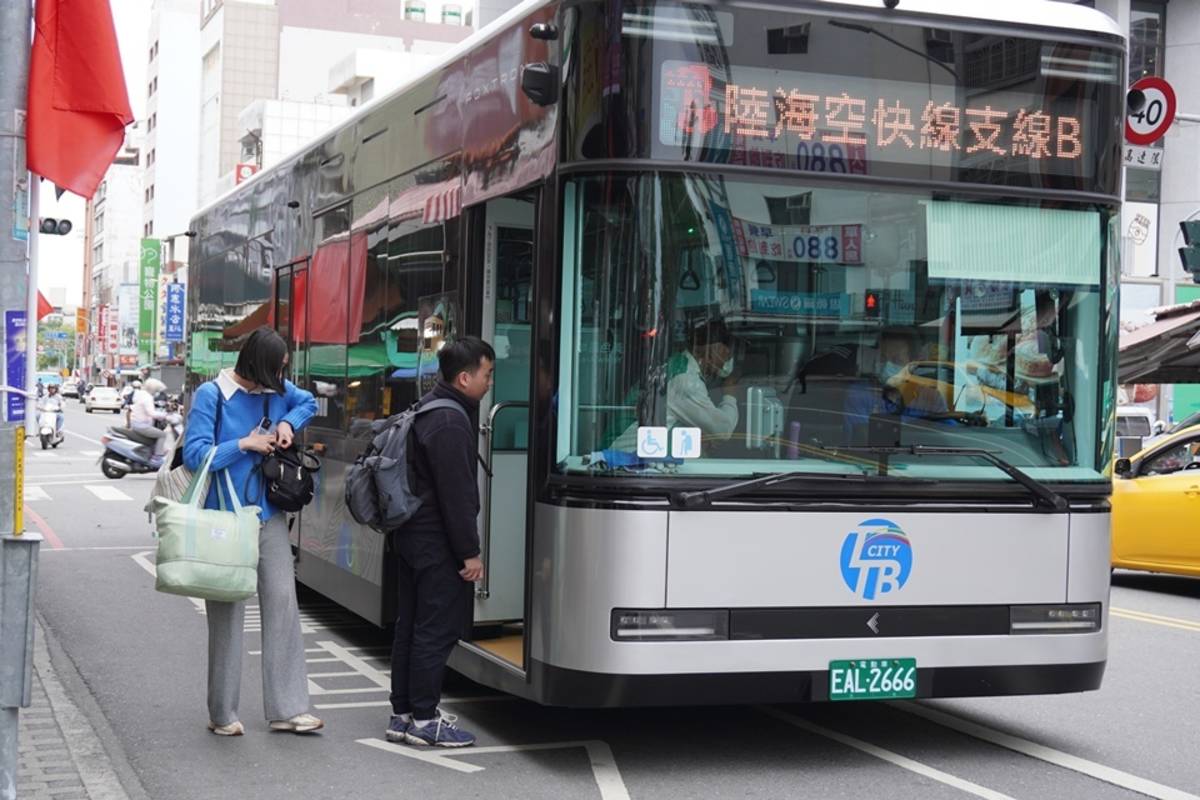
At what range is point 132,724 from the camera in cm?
731

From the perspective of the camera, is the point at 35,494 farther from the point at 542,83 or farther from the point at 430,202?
the point at 542,83

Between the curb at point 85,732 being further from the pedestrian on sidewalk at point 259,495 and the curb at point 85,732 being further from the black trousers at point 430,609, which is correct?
the black trousers at point 430,609

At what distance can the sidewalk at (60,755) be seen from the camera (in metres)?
5.82

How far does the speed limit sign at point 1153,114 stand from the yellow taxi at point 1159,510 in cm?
363

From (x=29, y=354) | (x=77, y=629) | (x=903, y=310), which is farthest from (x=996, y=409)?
(x=77, y=629)

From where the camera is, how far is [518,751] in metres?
6.70

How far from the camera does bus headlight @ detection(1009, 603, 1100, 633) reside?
6.38m

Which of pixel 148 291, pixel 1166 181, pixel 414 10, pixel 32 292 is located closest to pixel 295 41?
pixel 414 10

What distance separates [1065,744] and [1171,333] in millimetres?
12801

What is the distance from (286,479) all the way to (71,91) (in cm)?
227

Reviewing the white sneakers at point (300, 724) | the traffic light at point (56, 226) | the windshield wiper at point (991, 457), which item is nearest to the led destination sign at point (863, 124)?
the windshield wiper at point (991, 457)

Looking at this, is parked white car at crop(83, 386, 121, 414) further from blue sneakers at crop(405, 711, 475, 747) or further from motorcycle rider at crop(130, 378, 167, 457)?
blue sneakers at crop(405, 711, 475, 747)

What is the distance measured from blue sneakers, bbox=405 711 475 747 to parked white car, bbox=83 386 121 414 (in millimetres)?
70371

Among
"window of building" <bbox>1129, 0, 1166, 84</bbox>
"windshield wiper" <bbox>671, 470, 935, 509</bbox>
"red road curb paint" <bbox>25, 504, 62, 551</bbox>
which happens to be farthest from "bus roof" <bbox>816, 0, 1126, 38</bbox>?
"window of building" <bbox>1129, 0, 1166, 84</bbox>
